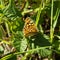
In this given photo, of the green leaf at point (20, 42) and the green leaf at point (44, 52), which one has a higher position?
the green leaf at point (20, 42)

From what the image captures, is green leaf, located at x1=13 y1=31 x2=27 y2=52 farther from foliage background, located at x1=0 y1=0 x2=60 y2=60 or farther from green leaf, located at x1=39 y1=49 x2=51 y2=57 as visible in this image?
green leaf, located at x1=39 y1=49 x2=51 y2=57

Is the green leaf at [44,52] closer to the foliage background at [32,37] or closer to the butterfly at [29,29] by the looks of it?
the foliage background at [32,37]

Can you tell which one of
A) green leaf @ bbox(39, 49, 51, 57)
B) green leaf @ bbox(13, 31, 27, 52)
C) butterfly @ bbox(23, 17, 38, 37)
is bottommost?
green leaf @ bbox(39, 49, 51, 57)

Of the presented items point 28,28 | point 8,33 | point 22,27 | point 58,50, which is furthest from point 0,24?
point 58,50

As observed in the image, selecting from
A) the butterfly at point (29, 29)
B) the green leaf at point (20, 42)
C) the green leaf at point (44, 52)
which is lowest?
the green leaf at point (44, 52)

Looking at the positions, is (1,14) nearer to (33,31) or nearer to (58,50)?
(33,31)

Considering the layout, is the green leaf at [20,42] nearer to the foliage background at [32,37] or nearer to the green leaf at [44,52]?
the foliage background at [32,37]

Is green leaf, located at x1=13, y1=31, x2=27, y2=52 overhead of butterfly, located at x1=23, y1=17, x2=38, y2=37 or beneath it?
beneath

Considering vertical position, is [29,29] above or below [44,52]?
above

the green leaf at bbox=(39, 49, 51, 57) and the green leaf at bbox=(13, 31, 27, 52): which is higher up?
the green leaf at bbox=(13, 31, 27, 52)

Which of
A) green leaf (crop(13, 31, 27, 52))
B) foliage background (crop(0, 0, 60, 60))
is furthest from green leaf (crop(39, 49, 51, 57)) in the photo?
green leaf (crop(13, 31, 27, 52))

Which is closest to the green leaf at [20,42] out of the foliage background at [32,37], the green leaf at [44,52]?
the foliage background at [32,37]
